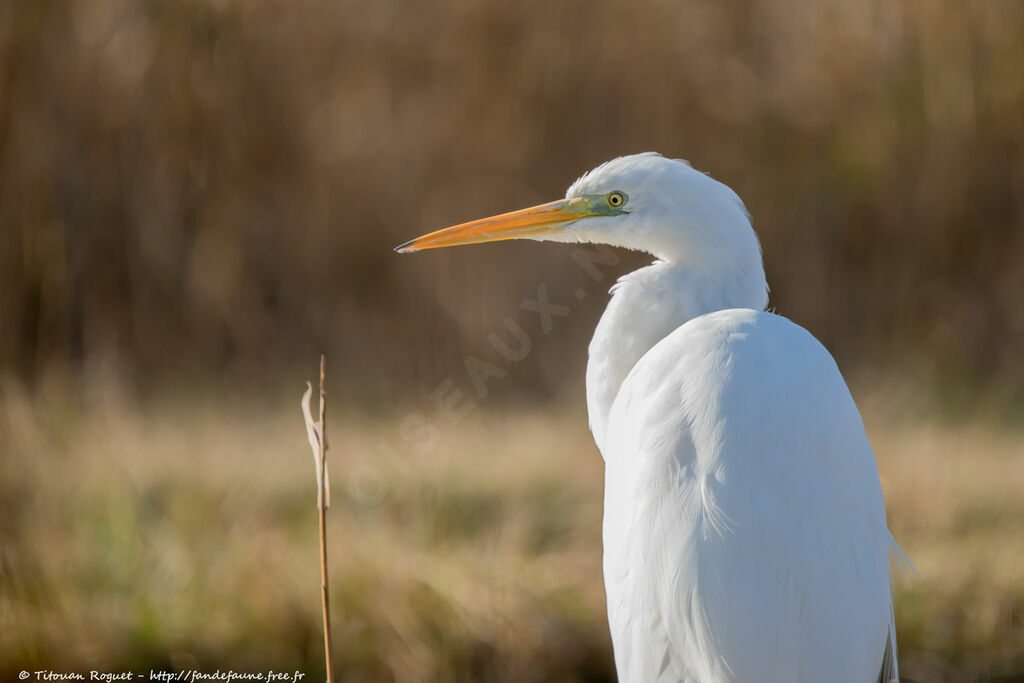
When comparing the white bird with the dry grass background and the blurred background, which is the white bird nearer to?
the dry grass background

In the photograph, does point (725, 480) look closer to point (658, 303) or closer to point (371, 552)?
point (658, 303)

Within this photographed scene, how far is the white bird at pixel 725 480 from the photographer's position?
61.2 inches

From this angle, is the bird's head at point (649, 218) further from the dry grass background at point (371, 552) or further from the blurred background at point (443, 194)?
the blurred background at point (443, 194)

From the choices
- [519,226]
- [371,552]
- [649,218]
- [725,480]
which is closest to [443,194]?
[371,552]

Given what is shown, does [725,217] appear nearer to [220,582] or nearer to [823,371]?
[823,371]

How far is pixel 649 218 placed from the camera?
6.32ft

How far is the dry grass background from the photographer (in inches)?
117

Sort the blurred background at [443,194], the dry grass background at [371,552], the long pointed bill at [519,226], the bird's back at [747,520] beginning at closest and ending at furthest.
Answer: the bird's back at [747,520]
the long pointed bill at [519,226]
the dry grass background at [371,552]
the blurred background at [443,194]

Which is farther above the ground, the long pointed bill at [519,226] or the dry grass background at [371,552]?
the long pointed bill at [519,226]

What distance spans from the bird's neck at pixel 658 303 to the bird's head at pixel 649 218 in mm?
26

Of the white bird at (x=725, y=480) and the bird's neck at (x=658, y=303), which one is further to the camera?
the bird's neck at (x=658, y=303)

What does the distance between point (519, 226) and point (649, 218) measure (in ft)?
0.90

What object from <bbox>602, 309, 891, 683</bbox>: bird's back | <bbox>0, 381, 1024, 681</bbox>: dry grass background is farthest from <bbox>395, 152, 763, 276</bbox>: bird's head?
Result: <bbox>0, 381, 1024, 681</bbox>: dry grass background

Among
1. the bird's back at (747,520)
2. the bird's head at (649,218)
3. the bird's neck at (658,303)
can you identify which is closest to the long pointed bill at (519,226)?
the bird's head at (649,218)
